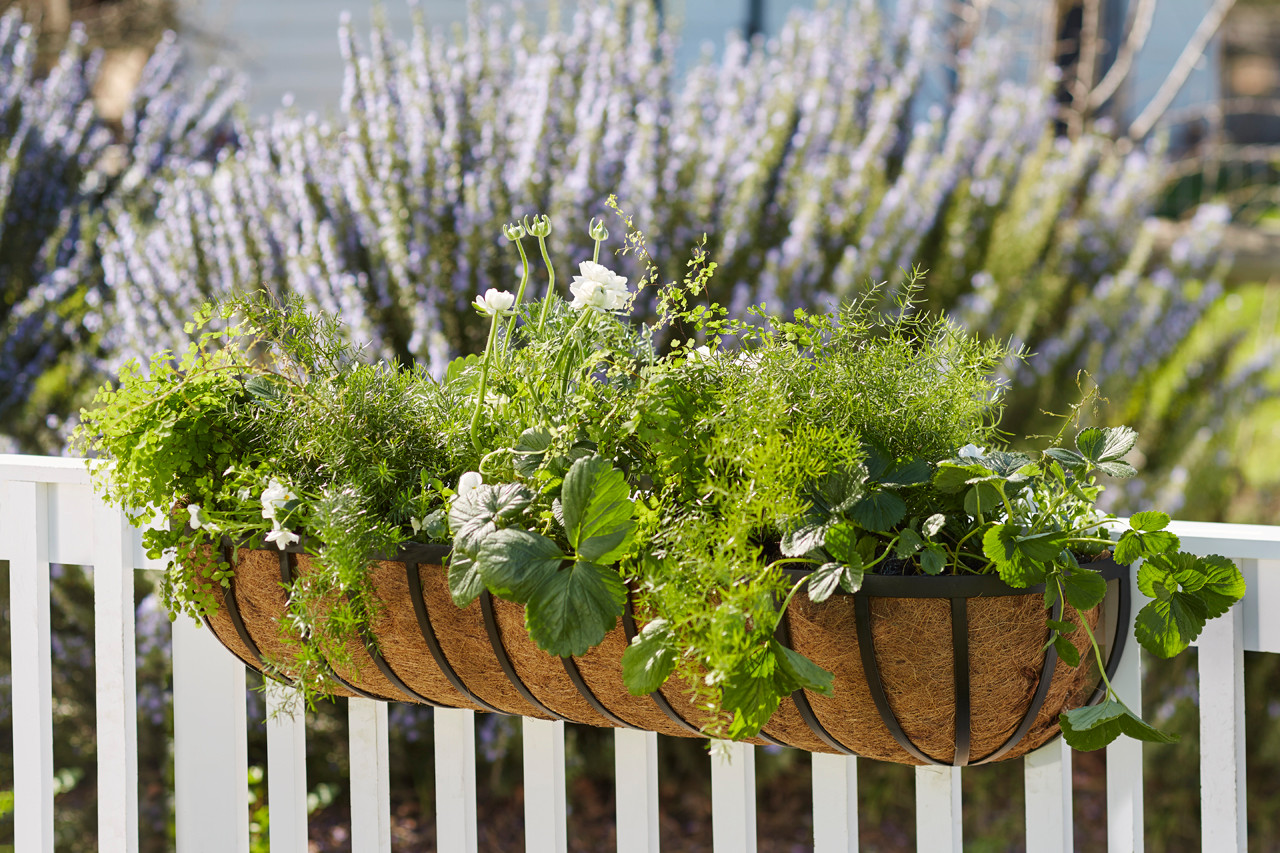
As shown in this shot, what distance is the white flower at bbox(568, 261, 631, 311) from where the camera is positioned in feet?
2.81

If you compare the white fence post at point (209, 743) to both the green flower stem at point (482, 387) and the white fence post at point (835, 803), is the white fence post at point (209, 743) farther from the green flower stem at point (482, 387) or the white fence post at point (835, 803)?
the white fence post at point (835, 803)

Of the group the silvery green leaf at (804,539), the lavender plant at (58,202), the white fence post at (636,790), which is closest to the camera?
the silvery green leaf at (804,539)

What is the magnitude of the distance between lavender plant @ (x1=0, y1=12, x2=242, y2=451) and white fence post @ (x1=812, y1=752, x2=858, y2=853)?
6.67 ft

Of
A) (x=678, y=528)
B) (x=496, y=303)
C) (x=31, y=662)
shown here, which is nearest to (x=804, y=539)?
(x=678, y=528)

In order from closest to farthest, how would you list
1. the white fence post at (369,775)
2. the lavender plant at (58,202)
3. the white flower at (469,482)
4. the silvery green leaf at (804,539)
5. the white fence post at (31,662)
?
the silvery green leaf at (804,539) → the white flower at (469,482) → the white fence post at (369,775) → the white fence post at (31,662) → the lavender plant at (58,202)

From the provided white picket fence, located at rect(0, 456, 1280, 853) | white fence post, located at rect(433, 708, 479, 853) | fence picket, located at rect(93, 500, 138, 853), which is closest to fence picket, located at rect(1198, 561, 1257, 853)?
white picket fence, located at rect(0, 456, 1280, 853)

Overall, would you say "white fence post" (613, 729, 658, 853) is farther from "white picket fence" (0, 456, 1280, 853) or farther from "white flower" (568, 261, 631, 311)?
"white flower" (568, 261, 631, 311)

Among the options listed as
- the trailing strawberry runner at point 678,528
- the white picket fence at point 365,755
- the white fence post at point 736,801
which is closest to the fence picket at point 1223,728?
the white picket fence at point 365,755

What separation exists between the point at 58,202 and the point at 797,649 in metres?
2.71

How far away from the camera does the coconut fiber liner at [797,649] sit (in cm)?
77

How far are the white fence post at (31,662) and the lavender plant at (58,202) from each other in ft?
4.20

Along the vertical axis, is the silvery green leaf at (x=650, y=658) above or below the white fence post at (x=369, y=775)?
above

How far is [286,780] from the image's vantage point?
1201mm

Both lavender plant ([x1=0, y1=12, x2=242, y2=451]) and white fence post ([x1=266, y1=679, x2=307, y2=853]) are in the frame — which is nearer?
white fence post ([x1=266, y1=679, x2=307, y2=853])
